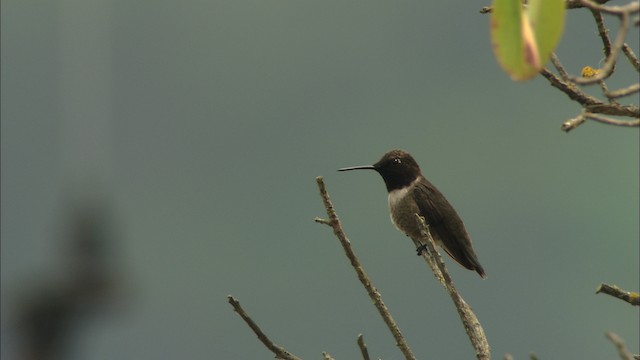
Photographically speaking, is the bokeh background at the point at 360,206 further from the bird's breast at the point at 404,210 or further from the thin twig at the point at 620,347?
the thin twig at the point at 620,347

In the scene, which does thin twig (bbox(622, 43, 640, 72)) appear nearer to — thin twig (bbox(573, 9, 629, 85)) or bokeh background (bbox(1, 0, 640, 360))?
thin twig (bbox(573, 9, 629, 85))

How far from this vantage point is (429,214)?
7926 millimetres

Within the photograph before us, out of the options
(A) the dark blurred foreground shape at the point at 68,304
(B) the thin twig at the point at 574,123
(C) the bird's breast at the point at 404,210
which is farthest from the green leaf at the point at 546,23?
(C) the bird's breast at the point at 404,210

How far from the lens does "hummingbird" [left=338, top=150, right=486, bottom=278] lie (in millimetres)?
7609

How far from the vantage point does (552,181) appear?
166 m

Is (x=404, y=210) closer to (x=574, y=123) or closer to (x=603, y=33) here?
(x=603, y=33)

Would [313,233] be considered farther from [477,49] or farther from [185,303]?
[477,49]

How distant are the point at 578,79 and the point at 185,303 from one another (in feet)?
502

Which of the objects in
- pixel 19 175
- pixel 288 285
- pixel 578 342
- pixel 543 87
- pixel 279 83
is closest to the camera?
pixel 578 342

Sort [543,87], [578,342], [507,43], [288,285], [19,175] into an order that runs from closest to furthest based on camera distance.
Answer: [507,43] → [578,342] → [288,285] → [543,87] → [19,175]

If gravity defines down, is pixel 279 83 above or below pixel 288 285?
above

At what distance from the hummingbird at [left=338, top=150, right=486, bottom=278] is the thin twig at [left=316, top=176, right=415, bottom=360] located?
3.97 meters

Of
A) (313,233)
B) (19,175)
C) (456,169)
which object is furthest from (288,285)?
(19,175)

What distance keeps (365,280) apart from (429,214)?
15.7 feet
